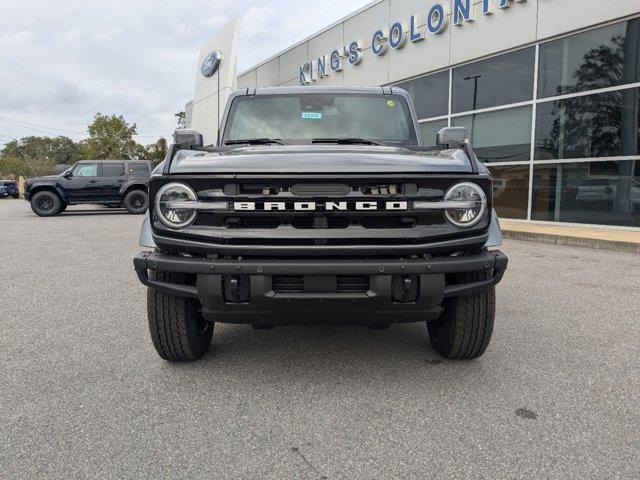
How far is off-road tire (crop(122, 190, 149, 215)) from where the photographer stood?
17.5 m

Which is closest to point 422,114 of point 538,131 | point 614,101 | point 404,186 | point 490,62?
point 490,62

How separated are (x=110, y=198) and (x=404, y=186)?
16.8 metres

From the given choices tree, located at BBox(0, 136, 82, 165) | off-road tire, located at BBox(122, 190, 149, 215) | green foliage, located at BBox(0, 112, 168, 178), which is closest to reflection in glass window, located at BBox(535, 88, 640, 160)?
off-road tire, located at BBox(122, 190, 149, 215)

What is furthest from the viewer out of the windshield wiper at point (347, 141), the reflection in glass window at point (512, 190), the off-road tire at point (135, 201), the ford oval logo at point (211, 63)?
the ford oval logo at point (211, 63)

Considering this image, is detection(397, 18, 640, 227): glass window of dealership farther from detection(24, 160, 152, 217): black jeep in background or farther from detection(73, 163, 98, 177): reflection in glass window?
detection(73, 163, 98, 177): reflection in glass window

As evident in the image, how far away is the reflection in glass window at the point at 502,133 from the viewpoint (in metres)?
12.0

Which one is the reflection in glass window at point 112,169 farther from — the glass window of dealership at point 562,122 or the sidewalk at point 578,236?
the sidewalk at point 578,236

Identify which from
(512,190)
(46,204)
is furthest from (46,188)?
(512,190)

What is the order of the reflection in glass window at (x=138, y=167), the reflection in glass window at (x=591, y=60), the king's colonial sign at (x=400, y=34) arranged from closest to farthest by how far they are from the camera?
the reflection in glass window at (x=591, y=60), the king's colonial sign at (x=400, y=34), the reflection in glass window at (x=138, y=167)

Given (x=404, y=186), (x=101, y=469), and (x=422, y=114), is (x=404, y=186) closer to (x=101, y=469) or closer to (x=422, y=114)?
(x=101, y=469)

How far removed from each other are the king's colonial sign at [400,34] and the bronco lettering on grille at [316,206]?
11.1 m

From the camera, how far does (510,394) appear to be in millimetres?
2713

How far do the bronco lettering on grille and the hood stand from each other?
16 centimetres

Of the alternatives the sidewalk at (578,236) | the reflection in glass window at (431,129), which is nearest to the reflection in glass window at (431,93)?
the reflection in glass window at (431,129)
